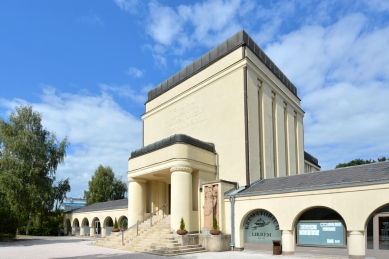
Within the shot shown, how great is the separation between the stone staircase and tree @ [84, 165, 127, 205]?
102ft

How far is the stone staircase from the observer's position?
58.0 feet

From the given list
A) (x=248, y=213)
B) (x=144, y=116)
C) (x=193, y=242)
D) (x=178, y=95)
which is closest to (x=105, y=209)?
(x=144, y=116)

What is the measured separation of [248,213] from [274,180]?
3053 millimetres

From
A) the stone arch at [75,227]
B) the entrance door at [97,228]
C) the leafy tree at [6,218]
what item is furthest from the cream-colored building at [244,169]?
the stone arch at [75,227]

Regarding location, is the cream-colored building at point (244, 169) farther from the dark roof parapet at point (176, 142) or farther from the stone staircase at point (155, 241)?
the stone staircase at point (155, 241)

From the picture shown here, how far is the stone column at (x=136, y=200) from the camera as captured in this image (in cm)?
2539

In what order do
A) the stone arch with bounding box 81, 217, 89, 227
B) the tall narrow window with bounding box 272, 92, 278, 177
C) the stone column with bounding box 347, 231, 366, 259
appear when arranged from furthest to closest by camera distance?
the stone arch with bounding box 81, 217, 89, 227, the tall narrow window with bounding box 272, 92, 278, 177, the stone column with bounding box 347, 231, 366, 259

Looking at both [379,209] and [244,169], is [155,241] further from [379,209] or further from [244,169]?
[379,209]

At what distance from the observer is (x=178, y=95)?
28.1m

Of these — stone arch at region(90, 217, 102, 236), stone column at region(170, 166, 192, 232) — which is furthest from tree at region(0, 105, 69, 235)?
stone column at region(170, 166, 192, 232)

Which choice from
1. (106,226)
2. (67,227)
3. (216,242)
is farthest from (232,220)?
(67,227)

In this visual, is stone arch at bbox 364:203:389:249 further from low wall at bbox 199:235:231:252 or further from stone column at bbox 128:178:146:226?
stone column at bbox 128:178:146:226

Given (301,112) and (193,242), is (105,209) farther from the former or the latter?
(301,112)

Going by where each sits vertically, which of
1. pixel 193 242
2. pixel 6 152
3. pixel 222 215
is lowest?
pixel 193 242
